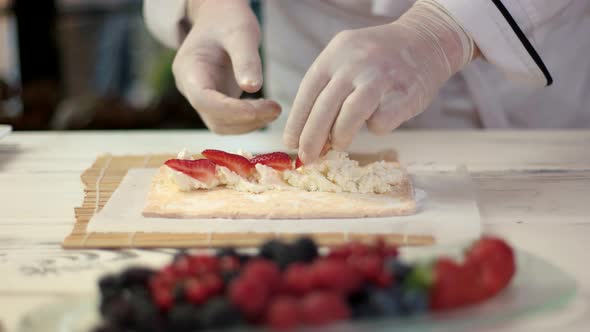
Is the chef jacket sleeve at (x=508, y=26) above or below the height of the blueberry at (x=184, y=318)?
below

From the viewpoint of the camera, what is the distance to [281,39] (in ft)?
6.51

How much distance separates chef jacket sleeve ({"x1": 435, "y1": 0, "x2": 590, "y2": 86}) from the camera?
140 centimetres

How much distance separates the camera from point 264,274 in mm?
752

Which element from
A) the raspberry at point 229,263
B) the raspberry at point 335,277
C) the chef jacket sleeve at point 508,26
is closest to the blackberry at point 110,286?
the raspberry at point 229,263

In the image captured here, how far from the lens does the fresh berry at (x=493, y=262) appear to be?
83 cm

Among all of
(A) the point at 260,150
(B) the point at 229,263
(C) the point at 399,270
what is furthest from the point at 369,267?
(A) the point at 260,150

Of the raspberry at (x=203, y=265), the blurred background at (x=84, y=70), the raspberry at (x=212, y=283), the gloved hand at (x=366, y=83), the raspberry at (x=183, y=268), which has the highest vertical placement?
the raspberry at (x=212, y=283)

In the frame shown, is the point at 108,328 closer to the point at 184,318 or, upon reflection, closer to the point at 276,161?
the point at 184,318

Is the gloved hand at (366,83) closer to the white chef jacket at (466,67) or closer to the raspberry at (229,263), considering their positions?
the white chef jacket at (466,67)

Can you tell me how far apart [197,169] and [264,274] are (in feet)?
2.01

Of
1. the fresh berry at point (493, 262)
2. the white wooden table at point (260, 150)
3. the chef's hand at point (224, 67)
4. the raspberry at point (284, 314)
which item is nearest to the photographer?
the raspberry at point (284, 314)

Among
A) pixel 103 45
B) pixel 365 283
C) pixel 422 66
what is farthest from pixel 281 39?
pixel 103 45

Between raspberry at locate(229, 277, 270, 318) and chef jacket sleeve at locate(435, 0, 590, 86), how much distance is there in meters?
0.83

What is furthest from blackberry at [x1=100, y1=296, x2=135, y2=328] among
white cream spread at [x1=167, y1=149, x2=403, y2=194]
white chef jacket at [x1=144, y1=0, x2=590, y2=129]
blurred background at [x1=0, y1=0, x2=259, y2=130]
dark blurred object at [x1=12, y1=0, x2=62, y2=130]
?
dark blurred object at [x1=12, y1=0, x2=62, y2=130]
